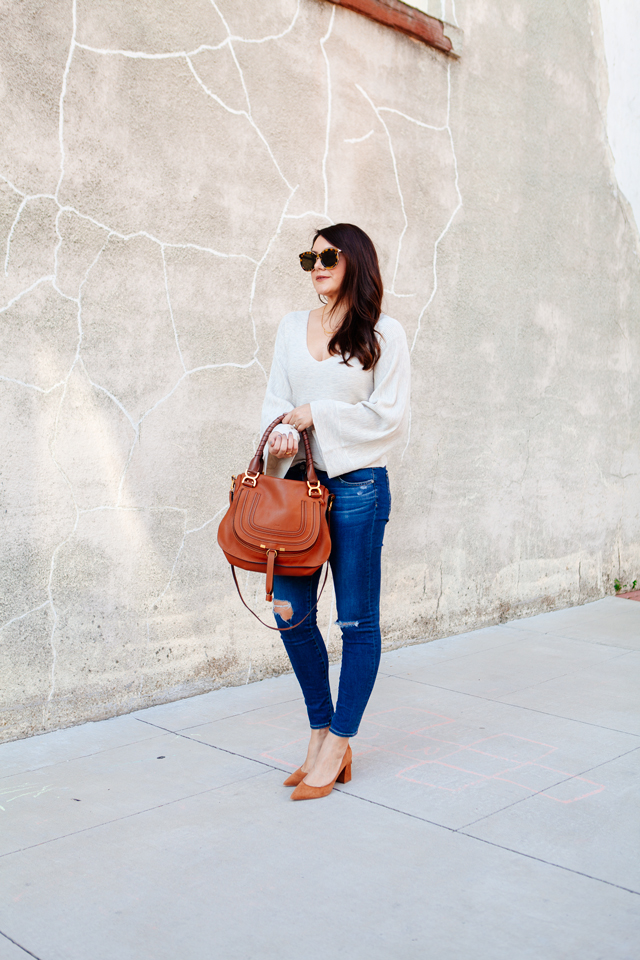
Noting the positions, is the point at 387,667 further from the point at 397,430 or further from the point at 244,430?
the point at 397,430

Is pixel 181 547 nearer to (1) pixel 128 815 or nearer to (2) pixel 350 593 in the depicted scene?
(2) pixel 350 593

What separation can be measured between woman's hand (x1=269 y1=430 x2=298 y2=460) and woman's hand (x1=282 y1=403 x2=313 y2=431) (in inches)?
1.9

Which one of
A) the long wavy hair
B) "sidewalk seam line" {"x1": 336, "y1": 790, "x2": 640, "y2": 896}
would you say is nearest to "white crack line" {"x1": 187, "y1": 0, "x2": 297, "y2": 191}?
the long wavy hair

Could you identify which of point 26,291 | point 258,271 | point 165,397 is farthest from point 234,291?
point 26,291

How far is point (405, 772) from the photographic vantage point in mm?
2570

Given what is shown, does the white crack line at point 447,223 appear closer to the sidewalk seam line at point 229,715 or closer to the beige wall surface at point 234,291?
the beige wall surface at point 234,291

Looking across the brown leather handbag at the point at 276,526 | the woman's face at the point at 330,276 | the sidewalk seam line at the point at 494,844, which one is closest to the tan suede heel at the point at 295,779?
the sidewalk seam line at the point at 494,844

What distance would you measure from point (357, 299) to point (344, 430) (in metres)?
0.36

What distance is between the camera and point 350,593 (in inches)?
93.2

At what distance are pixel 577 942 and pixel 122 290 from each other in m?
2.31

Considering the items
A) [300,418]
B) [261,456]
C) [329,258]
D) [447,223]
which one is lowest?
[261,456]

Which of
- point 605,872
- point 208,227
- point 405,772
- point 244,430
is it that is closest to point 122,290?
point 208,227

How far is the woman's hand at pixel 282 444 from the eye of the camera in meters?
2.22

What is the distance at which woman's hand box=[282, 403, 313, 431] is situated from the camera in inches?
89.7
